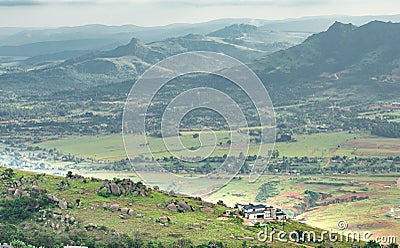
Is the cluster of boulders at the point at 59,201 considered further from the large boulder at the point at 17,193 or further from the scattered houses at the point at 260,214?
the scattered houses at the point at 260,214

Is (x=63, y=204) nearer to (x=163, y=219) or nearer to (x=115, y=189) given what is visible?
(x=115, y=189)

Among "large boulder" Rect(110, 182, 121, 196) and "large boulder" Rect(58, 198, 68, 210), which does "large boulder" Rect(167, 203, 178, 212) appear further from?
"large boulder" Rect(58, 198, 68, 210)

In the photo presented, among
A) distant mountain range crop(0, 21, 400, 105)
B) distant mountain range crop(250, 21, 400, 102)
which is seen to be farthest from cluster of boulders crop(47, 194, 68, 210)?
distant mountain range crop(250, 21, 400, 102)

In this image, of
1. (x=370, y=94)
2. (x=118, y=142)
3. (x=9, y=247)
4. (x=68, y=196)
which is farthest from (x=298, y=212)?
(x=370, y=94)

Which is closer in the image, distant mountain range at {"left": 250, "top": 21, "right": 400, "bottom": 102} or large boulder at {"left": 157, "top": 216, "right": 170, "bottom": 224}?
large boulder at {"left": 157, "top": 216, "right": 170, "bottom": 224}

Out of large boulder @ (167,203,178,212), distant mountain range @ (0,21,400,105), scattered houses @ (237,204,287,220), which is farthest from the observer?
distant mountain range @ (0,21,400,105)

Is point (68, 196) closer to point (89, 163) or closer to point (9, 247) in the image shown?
point (9, 247)

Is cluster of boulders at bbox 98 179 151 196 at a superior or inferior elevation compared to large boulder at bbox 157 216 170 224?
superior
